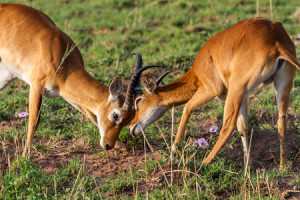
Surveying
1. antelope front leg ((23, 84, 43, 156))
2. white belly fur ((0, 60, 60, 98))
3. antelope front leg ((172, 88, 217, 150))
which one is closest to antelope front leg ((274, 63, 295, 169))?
antelope front leg ((172, 88, 217, 150))

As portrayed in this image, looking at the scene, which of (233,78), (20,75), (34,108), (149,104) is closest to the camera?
(233,78)

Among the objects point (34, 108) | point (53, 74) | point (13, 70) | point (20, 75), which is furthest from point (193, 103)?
point (13, 70)

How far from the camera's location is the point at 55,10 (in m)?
12.0

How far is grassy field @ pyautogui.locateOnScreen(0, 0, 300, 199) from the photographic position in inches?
208

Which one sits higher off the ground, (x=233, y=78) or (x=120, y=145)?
(x=233, y=78)

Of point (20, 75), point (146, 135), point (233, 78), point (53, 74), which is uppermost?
point (233, 78)

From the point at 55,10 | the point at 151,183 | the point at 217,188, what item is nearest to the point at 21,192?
the point at 151,183

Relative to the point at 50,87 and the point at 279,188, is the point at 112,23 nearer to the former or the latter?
the point at 50,87

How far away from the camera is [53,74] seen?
6.61m

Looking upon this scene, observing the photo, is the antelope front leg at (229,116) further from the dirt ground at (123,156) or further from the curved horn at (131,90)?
the curved horn at (131,90)

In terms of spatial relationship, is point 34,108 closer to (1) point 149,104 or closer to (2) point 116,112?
(2) point 116,112

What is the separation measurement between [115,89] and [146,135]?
0.81 m

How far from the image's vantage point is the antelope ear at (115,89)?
649 cm

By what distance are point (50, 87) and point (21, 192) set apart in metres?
2.06
